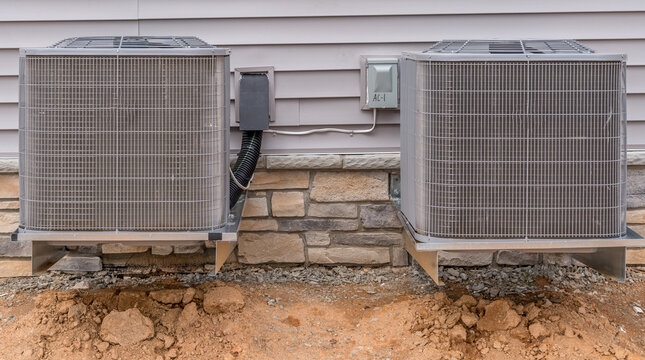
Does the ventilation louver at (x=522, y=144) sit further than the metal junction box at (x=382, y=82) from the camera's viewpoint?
No

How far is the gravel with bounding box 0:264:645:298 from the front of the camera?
346 cm

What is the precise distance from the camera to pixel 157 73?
265 cm

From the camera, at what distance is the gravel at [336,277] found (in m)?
3.46

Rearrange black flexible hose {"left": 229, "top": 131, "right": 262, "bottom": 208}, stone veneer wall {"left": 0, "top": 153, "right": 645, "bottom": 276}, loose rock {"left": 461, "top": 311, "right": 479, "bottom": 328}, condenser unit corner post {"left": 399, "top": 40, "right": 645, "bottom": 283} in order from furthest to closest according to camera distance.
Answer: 1. stone veneer wall {"left": 0, "top": 153, "right": 645, "bottom": 276}
2. black flexible hose {"left": 229, "top": 131, "right": 262, "bottom": 208}
3. loose rock {"left": 461, "top": 311, "right": 479, "bottom": 328}
4. condenser unit corner post {"left": 399, "top": 40, "right": 645, "bottom": 283}

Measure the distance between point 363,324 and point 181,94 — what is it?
146cm

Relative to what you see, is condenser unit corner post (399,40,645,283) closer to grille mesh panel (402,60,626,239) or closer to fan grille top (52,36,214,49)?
grille mesh panel (402,60,626,239)

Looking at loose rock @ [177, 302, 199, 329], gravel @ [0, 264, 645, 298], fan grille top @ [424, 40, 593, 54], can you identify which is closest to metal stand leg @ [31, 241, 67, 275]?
gravel @ [0, 264, 645, 298]

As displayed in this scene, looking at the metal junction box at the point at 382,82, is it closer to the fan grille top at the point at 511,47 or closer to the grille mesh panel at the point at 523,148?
the fan grille top at the point at 511,47

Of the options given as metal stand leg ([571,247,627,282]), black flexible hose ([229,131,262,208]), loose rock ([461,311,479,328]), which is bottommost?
loose rock ([461,311,479,328])

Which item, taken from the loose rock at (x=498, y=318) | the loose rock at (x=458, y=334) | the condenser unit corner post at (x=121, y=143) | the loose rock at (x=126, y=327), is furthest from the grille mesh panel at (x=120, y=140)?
the loose rock at (x=498, y=318)

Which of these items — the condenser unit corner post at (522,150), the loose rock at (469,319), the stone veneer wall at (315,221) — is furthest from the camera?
the stone veneer wall at (315,221)

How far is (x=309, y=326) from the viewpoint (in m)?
3.03

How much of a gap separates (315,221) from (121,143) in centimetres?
129

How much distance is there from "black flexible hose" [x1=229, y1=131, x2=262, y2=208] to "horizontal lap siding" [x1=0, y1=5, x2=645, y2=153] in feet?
0.44
